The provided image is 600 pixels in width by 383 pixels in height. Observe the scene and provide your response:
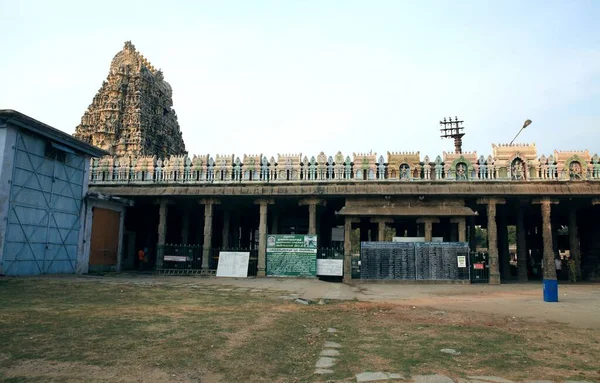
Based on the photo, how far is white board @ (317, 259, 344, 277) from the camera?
2419 cm

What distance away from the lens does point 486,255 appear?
24922mm

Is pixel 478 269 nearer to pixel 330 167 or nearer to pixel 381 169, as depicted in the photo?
pixel 381 169

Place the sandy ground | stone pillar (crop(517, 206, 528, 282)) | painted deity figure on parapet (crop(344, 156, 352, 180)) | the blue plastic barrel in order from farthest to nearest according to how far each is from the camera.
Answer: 1. stone pillar (crop(517, 206, 528, 282))
2. painted deity figure on parapet (crop(344, 156, 352, 180))
3. the blue plastic barrel
4. the sandy ground

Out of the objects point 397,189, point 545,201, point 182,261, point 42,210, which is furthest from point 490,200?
point 42,210

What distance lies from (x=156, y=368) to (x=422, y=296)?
13.1 meters

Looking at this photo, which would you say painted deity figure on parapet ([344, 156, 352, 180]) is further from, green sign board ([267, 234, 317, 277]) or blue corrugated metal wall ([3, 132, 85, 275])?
blue corrugated metal wall ([3, 132, 85, 275])

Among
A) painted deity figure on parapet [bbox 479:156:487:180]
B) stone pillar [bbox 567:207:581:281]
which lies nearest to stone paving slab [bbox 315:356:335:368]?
painted deity figure on parapet [bbox 479:156:487:180]

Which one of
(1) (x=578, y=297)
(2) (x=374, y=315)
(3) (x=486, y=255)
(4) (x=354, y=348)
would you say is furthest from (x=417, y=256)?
(4) (x=354, y=348)

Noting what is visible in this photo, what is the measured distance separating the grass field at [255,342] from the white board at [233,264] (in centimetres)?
1148

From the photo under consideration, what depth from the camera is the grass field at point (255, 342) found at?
22.1ft

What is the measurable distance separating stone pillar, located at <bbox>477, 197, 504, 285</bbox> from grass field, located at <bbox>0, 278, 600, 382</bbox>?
477 inches

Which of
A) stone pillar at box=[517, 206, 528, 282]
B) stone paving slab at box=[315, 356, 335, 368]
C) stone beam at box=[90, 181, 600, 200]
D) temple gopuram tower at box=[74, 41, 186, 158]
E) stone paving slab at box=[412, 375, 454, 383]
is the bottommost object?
stone paving slab at box=[315, 356, 335, 368]

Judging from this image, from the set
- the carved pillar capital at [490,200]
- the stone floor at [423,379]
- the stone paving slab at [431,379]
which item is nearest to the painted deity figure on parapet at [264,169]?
the carved pillar capital at [490,200]

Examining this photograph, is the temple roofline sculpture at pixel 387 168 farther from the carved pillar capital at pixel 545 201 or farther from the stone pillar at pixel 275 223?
the stone pillar at pixel 275 223
